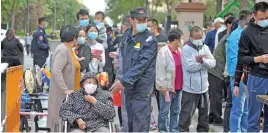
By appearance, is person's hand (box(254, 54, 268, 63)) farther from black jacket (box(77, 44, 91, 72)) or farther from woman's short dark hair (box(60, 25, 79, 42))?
black jacket (box(77, 44, 91, 72))

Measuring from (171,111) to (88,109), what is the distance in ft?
7.65

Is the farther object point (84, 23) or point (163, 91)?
point (84, 23)

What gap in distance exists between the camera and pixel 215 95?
1057cm

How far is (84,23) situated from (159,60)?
8.83ft

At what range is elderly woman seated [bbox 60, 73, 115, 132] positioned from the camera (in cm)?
735

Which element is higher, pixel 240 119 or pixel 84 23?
pixel 84 23

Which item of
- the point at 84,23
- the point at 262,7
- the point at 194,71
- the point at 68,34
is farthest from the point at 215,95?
the point at 262,7

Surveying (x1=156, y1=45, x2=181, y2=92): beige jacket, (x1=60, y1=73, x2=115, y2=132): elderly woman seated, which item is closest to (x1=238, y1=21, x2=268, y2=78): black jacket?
(x1=60, y1=73, x2=115, y2=132): elderly woman seated

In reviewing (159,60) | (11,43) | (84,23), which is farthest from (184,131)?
(11,43)

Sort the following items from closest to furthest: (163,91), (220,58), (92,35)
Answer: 1. (163,91)
2. (220,58)
3. (92,35)

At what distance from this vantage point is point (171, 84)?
9125mm

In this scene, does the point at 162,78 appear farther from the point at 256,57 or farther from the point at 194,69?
the point at 256,57

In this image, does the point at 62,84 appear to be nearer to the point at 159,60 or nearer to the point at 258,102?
the point at 159,60

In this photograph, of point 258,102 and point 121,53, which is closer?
point 258,102
